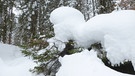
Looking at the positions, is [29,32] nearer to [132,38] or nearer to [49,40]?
[49,40]

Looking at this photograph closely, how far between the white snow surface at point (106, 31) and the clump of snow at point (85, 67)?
0.52 meters

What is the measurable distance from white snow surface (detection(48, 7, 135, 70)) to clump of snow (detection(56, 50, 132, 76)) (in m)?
0.52

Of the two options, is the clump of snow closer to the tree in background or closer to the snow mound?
the snow mound

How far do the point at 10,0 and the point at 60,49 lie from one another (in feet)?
55.2

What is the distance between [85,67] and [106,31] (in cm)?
132

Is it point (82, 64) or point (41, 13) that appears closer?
point (82, 64)

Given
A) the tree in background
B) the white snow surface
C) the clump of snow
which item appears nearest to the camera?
the clump of snow

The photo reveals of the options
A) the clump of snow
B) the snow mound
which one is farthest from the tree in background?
the clump of snow

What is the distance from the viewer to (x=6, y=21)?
78.3 ft

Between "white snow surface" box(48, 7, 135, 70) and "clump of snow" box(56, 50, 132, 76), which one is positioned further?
"white snow surface" box(48, 7, 135, 70)

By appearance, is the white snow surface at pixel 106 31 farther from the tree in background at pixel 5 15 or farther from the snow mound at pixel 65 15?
the tree in background at pixel 5 15

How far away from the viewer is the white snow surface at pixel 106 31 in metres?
5.53

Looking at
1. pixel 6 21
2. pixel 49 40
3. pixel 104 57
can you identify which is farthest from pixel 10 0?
pixel 104 57

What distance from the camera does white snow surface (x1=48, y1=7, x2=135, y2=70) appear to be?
553 cm
